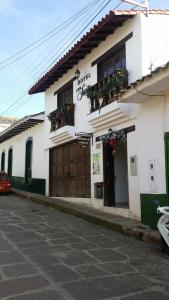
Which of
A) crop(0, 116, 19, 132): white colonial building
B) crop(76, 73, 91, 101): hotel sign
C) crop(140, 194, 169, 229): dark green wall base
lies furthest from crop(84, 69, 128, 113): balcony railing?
crop(0, 116, 19, 132): white colonial building

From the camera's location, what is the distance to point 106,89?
10.4m

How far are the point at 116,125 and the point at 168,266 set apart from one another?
5.42 m

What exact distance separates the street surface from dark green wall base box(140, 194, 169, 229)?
74 centimetres

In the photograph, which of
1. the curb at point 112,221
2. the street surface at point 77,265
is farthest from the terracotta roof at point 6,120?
the street surface at point 77,265

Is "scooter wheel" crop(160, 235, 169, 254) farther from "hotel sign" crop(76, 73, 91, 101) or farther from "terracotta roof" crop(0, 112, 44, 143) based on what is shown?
"terracotta roof" crop(0, 112, 44, 143)

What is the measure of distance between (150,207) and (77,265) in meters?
3.20

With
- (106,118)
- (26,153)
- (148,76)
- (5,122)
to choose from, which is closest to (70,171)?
(106,118)

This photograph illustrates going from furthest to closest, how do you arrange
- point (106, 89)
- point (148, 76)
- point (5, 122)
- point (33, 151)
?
point (5, 122)
point (33, 151)
point (106, 89)
point (148, 76)

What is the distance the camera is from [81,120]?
41.4 ft

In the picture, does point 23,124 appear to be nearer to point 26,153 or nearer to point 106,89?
point 26,153

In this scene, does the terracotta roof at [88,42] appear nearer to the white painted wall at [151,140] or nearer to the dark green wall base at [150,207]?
the white painted wall at [151,140]

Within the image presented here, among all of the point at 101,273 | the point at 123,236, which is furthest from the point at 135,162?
the point at 101,273

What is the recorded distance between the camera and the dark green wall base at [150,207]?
8.07 m

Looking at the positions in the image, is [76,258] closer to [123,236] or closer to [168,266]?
[168,266]
